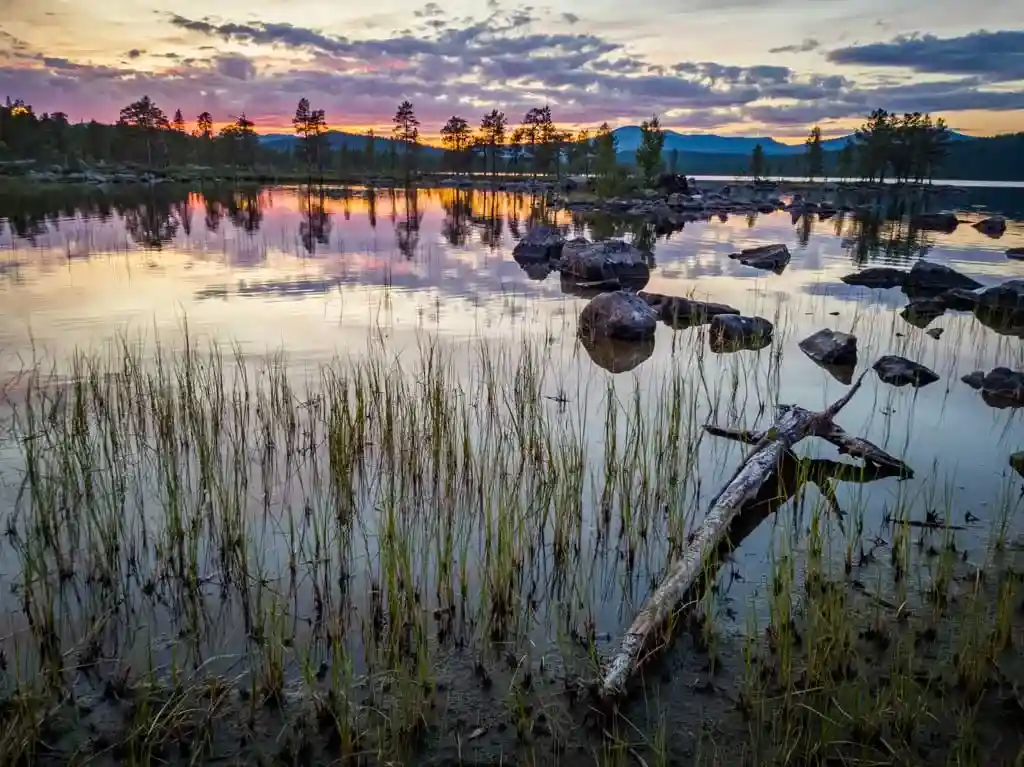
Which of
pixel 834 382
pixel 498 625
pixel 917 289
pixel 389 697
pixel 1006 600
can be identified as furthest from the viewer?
pixel 917 289

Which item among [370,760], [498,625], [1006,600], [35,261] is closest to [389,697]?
[370,760]

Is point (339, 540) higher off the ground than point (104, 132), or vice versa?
point (104, 132)

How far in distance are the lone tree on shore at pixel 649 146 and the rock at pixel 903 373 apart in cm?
6111

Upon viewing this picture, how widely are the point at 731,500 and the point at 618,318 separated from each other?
7.83 m

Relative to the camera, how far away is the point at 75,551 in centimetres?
516

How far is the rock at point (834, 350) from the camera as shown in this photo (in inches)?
458

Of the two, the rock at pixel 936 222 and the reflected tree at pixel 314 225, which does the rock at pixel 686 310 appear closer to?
the reflected tree at pixel 314 225

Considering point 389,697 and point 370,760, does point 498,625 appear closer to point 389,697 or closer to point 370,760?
point 389,697

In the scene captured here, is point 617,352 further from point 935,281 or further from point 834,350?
point 935,281

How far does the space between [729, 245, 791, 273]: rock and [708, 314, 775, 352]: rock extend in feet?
37.8

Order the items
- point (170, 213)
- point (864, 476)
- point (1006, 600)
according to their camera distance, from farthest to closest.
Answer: point (170, 213), point (864, 476), point (1006, 600)

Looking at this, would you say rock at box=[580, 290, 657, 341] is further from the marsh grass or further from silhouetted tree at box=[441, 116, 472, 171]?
silhouetted tree at box=[441, 116, 472, 171]

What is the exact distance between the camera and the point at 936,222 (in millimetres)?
43750

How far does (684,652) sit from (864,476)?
3771 millimetres
